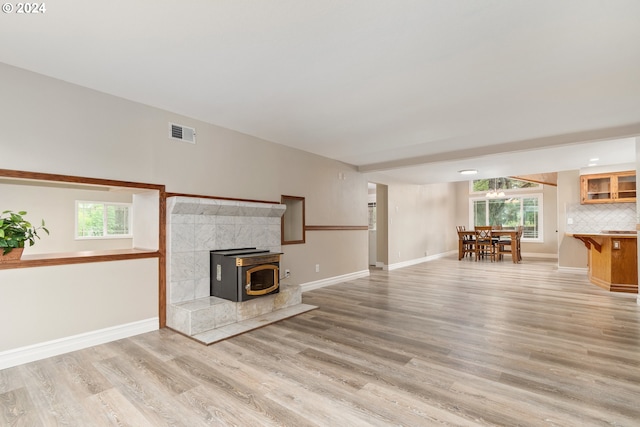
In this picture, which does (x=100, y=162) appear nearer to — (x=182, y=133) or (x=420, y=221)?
(x=182, y=133)

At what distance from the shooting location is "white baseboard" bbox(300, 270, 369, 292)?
5.11 meters

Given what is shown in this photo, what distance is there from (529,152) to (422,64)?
134 inches

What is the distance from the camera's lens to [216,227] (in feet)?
12.4

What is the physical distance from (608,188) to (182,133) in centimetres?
790

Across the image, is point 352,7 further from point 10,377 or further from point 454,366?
point 10,377

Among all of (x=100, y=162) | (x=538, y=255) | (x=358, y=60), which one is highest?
(x=358, y=60)

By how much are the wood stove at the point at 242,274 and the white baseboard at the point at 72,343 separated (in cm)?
74

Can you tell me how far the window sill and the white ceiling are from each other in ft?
5.14

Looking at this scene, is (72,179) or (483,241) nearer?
(72,179)

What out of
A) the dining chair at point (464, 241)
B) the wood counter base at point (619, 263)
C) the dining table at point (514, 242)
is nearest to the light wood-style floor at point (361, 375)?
the wood counter base at point (619, 263)

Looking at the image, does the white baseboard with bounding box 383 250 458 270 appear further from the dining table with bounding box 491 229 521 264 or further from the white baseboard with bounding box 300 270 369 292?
the dining table with bounding box 491 229 521 264

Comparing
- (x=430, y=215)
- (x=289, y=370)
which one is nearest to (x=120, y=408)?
(x=289, y=370)

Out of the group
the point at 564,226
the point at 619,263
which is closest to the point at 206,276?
the point at 619,263

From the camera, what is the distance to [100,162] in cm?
296
